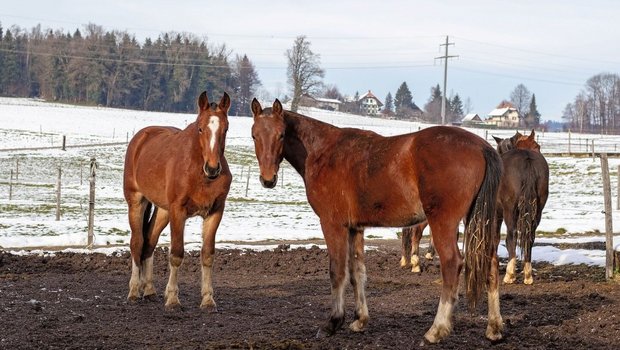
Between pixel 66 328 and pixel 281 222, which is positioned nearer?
pixel 66 328

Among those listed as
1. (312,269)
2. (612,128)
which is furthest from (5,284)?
(612,128)

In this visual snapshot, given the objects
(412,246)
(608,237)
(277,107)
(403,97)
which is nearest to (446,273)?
(277,107)

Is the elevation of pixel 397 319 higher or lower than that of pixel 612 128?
lower

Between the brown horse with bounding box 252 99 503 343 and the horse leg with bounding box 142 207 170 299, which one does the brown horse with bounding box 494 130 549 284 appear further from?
Result: the horse leg with bounding box 142 207 170 299

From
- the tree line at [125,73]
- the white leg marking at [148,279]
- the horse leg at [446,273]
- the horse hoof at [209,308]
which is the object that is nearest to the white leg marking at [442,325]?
the horse leg at [446,273]

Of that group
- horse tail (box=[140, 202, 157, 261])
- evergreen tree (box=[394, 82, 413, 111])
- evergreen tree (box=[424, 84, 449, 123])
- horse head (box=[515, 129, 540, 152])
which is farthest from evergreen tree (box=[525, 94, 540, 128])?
horse tail (box=[140, 202, 157, 261])

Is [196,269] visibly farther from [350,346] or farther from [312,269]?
[350,346]

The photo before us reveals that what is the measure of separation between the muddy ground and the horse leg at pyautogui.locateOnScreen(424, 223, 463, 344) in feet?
0.47

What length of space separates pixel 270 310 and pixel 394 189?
2722 mm

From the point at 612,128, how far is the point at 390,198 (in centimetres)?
12190

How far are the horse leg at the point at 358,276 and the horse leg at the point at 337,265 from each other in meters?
0.22

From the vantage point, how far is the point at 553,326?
733cm

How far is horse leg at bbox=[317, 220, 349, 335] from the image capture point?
22.3 feet

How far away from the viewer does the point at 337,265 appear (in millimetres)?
6820
